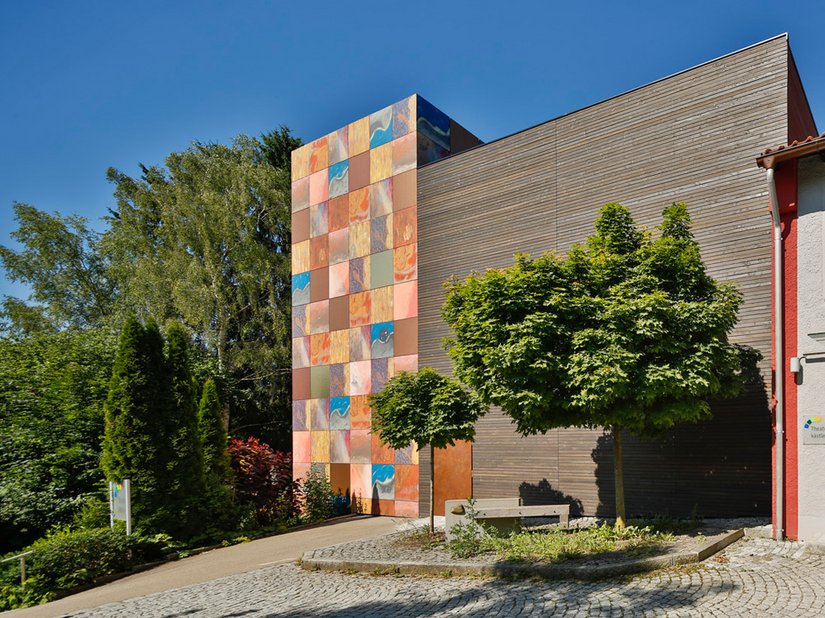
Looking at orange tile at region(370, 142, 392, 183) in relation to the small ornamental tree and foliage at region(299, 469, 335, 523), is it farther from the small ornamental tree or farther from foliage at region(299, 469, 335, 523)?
foliage at region(299, 469, 335, 523)

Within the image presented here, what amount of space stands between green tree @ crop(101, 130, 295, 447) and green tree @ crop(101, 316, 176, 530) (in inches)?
391

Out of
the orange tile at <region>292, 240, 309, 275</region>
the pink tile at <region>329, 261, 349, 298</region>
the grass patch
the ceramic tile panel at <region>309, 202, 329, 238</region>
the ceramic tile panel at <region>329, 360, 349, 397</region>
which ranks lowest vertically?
the grass patch

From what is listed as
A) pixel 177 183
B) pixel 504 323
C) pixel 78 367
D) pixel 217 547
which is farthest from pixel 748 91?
pixel 177 183

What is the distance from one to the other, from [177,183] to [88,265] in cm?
668

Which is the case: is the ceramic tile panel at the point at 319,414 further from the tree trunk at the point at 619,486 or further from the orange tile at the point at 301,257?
the tree trunk at the point at 619,486

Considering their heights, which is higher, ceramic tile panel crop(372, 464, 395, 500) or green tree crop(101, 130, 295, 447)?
green tree crop(101, 130, 295, 447)

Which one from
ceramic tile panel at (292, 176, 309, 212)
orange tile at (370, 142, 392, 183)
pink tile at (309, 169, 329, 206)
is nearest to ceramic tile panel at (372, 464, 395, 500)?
orange tile at (370, 142, 392, 183)

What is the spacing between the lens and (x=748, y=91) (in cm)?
1078

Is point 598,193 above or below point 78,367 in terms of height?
above

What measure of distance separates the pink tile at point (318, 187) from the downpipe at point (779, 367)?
473 inches

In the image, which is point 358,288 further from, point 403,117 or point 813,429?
point 813,429

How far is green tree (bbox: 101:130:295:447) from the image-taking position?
23.4 m

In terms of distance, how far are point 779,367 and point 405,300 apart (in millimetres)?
8881

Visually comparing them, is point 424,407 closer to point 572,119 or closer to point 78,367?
point 572,119
